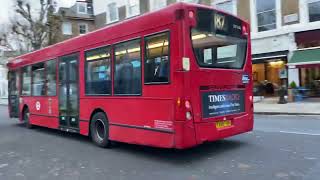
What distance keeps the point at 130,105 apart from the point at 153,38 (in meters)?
1.59

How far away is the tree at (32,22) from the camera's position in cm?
3438

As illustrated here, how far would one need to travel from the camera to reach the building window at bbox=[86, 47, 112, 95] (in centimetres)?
939

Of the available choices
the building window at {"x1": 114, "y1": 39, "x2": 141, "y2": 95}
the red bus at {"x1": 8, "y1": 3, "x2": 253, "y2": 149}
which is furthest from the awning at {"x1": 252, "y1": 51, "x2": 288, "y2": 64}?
the building window at {"x1": 114, "y1": 39, "x2": 141, "y2": 95}

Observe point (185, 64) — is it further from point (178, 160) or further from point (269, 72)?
point (269, 72)

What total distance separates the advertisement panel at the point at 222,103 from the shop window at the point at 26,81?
8396 millimetres

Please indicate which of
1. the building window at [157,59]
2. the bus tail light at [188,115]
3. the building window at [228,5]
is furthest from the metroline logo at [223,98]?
the building window at [228,5]

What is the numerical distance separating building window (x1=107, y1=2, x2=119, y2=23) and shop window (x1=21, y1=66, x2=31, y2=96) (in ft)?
77.4

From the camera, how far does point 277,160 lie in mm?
7328

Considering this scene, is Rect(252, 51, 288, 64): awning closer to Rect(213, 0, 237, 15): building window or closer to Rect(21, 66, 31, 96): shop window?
Rect(213, 0, 237, 15): building window

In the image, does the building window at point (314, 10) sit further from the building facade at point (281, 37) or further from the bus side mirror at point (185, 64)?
the bus side mirror at point (185, 64)

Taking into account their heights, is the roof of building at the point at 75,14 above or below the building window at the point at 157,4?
above

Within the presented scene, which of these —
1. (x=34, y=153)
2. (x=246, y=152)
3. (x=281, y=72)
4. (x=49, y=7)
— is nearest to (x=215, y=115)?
(x=246, y=152)

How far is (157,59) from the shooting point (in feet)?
25.4

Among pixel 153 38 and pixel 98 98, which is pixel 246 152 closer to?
pixel 153 38
